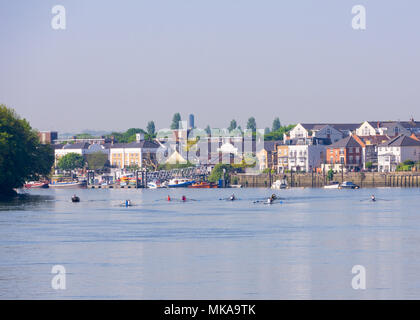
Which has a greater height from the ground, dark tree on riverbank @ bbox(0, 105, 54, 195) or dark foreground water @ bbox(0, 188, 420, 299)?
dark tree on riverbank @ bbox(0, 105, 54, 195)

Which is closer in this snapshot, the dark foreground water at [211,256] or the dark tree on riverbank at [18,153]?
the dark foreground water at [211,256]

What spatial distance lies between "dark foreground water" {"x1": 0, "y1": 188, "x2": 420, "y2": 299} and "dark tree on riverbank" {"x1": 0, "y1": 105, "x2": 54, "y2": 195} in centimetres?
4620

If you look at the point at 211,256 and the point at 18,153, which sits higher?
the point at 18,153

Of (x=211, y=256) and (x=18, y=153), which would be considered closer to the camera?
(x=211, y=256)

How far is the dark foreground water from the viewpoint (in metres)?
41.3

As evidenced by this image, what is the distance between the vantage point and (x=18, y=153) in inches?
5546

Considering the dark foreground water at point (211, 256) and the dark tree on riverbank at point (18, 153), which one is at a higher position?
the dark tree on riverbank at point (18, 153)

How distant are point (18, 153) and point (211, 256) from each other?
92030 millimetres

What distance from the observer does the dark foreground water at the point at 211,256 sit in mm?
41281

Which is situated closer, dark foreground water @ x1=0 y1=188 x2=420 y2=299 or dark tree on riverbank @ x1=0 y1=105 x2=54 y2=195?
dark foreground water @ x1=0 y1=188 x2=420 y2=299

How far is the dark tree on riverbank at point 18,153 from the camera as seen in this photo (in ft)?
448

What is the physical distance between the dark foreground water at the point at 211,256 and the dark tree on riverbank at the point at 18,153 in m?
46.2
